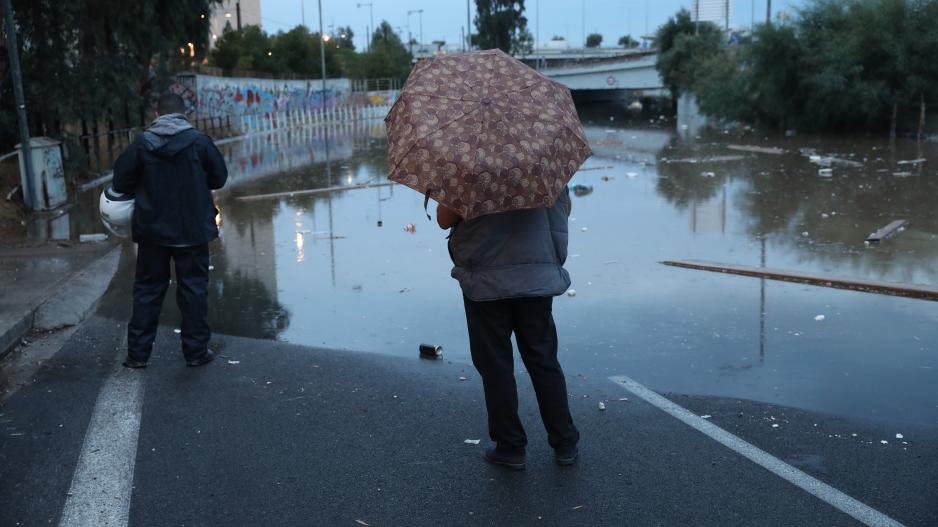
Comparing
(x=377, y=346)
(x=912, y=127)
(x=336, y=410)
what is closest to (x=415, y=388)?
(x=336, y=410)

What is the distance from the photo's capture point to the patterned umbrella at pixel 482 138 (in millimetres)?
3605

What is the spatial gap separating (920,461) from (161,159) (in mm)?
4501

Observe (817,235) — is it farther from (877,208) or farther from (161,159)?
(161,159)

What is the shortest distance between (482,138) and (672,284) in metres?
5.04

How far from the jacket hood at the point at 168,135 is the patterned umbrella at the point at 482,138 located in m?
2.26

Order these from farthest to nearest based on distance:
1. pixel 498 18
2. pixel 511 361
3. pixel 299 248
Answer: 1. pixel 498 18
2. pixel 299 248
3. pixel 511 361

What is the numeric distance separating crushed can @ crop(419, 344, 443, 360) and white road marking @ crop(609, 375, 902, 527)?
1.32 m

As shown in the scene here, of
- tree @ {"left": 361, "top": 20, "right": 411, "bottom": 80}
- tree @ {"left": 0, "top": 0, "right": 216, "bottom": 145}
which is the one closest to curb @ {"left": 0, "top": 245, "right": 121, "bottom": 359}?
tree @ {"left": 0, "top": 0, "right": 216, "bottom": 145}

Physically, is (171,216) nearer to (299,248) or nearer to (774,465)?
(774,465)

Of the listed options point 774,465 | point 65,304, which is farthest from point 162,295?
point 774,465

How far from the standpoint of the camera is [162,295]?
19.1 feet

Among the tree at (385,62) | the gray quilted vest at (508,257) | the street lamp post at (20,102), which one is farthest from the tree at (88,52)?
the tree at (385,62)

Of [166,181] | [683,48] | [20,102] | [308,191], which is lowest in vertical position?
[308,191]

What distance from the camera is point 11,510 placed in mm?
3775
